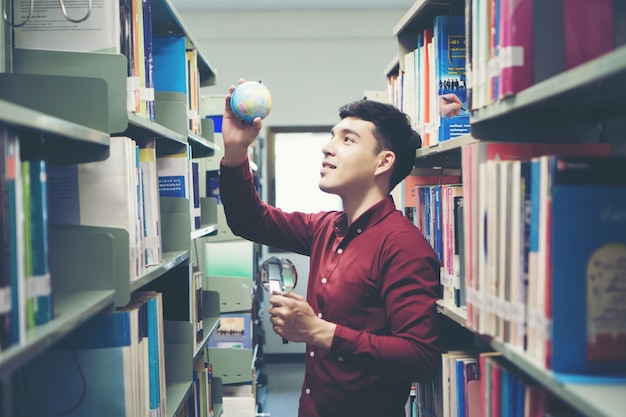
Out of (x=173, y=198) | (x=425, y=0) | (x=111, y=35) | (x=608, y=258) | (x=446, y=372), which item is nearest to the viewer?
(x=608, y=258)

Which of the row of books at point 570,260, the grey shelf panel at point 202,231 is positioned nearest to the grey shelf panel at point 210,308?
the grey shelf panel at point 202,231

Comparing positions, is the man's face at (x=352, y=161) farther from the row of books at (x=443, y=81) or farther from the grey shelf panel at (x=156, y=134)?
the grey shelf panel at (x=156, y=134)

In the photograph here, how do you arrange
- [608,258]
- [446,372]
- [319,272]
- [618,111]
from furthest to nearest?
1. [319,272]
2. [446,372]
3. [618,111]
4. [608,258]

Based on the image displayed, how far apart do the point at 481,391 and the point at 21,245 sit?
1.04m

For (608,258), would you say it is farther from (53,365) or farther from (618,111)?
(53,365)

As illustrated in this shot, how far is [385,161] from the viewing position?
5.86 ft

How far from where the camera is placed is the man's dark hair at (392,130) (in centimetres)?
179

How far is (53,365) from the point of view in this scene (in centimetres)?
120

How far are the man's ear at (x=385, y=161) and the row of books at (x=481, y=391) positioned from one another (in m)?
0.63

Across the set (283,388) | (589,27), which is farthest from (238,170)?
(283,388)

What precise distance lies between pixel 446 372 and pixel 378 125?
2.71 ft

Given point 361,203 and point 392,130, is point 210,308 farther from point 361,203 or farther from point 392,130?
point 392,130

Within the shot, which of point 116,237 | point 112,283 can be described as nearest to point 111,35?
point 116,237

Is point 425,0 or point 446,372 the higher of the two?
point 425,0
